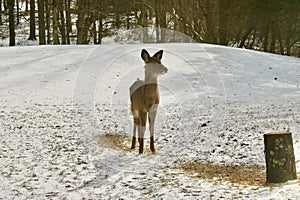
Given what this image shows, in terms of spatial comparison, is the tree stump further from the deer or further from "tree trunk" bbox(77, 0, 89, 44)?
"tree trunk" bbox(77, 0, 89, 44)

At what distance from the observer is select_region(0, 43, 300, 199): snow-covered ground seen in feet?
20.0

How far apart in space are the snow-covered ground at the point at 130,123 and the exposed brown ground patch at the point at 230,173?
0.02m

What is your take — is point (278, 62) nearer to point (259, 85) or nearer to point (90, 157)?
point (259, 85)

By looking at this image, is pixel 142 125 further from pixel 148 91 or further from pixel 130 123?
pixel 130 123

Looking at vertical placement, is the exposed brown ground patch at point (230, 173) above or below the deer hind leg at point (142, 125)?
below

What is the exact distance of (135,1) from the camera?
101 ft

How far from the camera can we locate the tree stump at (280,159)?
5809 millimetres

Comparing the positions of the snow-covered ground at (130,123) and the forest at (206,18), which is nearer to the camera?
the snow-covered ground at (130,123)

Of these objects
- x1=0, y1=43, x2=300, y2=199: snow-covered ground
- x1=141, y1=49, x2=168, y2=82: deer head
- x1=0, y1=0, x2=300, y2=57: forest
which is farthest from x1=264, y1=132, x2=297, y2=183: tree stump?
x1=0, y1=0, x2=300, y2=57: forest

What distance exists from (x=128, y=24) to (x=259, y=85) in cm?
1914

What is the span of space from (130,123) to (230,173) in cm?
415

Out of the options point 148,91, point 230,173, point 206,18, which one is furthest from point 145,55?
point 206,18

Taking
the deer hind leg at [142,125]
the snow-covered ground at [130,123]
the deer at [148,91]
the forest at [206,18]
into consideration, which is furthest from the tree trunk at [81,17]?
the deer hind leg at [142,125]

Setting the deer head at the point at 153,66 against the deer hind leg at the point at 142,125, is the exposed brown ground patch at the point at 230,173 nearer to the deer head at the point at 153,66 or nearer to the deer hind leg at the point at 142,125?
the deer hind leg at the point at 142,125
